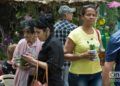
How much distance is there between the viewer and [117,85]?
187 inches

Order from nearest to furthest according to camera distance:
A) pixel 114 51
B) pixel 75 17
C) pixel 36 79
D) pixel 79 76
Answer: pixel 114 51
pixel 36 79
pixel 79 76
pixel 75 17

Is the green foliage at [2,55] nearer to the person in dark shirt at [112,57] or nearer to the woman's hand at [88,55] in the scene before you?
the woman's hand at [88,55]

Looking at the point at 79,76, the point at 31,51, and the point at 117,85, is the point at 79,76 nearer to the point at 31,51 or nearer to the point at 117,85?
the point at 31,51

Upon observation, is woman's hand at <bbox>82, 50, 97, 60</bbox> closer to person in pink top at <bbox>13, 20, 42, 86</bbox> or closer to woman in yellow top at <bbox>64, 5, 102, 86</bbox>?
woman in yellow top at <bbox>64, 5, 102, 86</bbox>

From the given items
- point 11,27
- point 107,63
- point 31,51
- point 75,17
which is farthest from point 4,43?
point 107,63

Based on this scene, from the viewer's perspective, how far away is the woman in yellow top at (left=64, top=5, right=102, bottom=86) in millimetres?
6234

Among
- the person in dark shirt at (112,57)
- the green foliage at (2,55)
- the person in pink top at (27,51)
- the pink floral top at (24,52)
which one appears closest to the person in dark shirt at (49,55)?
the person in pink top at (27,51)

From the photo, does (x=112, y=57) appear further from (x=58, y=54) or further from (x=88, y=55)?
(x=88, y=55)

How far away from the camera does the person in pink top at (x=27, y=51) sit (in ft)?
20.5

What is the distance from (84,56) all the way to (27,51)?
865 millimetres

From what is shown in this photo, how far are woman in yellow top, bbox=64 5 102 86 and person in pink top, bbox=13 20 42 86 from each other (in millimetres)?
454

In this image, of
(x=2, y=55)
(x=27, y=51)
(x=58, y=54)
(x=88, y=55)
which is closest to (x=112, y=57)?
(x=58, y=54)

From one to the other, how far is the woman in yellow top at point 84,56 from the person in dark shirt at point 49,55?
30.1 inches

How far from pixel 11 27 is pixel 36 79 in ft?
38.8
